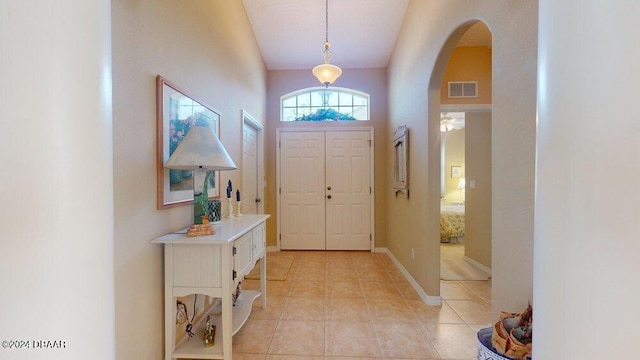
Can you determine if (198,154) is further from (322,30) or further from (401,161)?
(322,30)

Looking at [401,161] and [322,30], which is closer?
[401,161]

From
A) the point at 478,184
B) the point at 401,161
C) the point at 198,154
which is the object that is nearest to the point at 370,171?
the point at 401,161

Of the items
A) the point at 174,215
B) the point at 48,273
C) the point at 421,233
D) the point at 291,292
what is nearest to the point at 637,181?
the point at 48,273

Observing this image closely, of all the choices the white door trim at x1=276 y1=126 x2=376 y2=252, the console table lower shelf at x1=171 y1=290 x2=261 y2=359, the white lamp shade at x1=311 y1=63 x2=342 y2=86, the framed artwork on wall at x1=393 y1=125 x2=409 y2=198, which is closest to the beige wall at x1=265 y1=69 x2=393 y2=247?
the white door trim at x1=276 y1=126 x2=376 y2=252

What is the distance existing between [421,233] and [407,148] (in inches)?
40.8

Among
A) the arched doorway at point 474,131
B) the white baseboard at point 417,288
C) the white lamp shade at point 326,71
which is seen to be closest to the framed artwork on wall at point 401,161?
the arched doorway at point 474,131

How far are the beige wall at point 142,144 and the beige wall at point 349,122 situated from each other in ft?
8.15

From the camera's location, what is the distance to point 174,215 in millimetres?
1811

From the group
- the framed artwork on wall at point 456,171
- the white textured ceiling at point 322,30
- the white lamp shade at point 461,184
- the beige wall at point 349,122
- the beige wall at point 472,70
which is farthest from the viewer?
the framed artwork on wall at point 456,171

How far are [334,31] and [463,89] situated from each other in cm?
194

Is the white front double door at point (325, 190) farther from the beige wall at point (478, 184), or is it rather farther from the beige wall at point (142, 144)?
the beige wall at point (142, 144)

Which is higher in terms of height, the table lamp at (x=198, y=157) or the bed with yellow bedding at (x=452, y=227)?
the table lamp at (x=198, y=157)

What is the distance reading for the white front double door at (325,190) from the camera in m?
4.64

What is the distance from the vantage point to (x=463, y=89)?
362 cm
